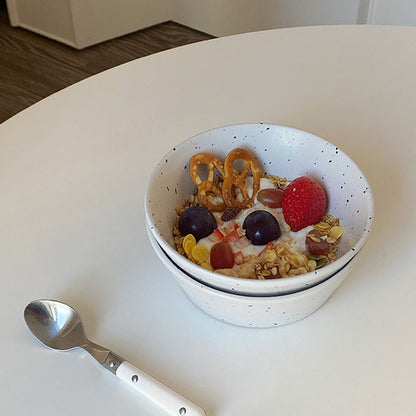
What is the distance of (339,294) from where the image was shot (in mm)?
648

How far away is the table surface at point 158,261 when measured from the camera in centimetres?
55

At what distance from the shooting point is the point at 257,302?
0.55 metres

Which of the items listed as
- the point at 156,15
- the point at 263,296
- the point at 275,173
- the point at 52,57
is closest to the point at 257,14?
the point at 156,15

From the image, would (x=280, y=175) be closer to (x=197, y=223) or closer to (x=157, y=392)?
(x=197, y=223)

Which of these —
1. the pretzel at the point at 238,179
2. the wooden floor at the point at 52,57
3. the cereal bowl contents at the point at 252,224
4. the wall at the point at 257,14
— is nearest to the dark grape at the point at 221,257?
the cereal bowl contents at the point at 252,224

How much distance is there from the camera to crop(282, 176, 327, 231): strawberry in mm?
662

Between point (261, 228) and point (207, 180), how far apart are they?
0.39 feet

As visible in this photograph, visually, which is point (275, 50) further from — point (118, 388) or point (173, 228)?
point (118, 388)

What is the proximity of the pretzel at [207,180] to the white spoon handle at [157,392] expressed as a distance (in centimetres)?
24

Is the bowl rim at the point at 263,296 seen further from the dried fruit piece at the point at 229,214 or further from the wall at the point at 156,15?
the wall at the point at 156,15

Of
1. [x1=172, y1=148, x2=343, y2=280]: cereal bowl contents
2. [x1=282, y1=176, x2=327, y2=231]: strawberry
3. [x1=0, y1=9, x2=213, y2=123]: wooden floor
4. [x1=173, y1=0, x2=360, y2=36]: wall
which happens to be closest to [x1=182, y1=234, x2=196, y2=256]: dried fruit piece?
[x1=172, y1=148, x2=343, y2=280]: cereal bowl contents

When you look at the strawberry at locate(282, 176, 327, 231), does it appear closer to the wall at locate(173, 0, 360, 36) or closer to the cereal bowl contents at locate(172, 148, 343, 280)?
the cereal bowl contents at locate(172, 148, 343, 280)

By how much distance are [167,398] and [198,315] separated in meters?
0.12

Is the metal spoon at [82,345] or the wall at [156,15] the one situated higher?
the metal spoon at [82,345]
